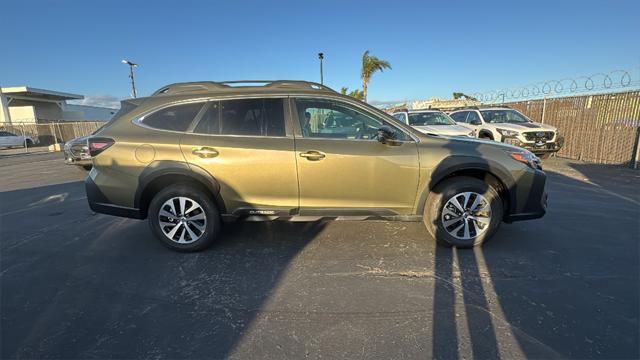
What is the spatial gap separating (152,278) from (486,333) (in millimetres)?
3128

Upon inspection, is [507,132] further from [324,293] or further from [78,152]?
[78,152]

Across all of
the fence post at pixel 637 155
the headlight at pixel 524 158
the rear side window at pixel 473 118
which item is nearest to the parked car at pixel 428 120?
A: the rear side window at pixel 473 118

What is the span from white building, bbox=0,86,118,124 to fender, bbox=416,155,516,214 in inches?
1602

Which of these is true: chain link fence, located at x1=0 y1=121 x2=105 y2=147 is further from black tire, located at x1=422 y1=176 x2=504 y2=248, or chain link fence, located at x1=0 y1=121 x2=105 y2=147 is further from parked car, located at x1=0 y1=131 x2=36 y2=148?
black tire, located at x1=422 y1=176 x2=504 y2=248

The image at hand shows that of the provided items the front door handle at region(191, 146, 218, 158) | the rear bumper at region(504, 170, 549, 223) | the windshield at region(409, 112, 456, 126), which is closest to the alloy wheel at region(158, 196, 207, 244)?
the front door handle at region(191, 146, 218, 158)

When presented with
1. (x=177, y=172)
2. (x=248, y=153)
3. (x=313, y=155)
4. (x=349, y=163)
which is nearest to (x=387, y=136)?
(x=349, y=163)

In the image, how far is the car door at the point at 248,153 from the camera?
3828 millimetres

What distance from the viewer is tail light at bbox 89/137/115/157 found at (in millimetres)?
3938

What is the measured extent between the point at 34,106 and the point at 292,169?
49.3m

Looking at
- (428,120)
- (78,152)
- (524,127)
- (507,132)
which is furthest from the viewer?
(428,120)

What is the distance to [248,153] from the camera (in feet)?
12.6

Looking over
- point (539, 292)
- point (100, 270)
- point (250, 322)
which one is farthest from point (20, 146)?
point (539, 292)

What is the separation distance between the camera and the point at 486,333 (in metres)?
2.54

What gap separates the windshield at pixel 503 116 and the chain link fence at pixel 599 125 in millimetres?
1945
